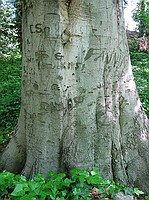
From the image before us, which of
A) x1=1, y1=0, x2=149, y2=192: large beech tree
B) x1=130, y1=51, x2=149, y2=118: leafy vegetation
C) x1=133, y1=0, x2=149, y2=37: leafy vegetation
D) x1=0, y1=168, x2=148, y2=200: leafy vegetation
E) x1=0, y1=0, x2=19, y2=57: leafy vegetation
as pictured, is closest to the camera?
x1=0, y1=168, x2=148, y2=200: leafy vegetation

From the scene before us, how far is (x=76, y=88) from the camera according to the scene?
8.25 ft

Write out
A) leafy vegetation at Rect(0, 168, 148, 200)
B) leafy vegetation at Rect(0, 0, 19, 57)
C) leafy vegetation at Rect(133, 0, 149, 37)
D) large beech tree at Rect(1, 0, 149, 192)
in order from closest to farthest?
1. leafy vegetation at Rect(0, 168, 148, 200)
2. large beech tree at Rect(1, 0, 149, 192)
3. leafy vegetation at Rect(133, 0, 149, 37)
4. leafy vegetation at Rect(0, 0, 19, 57)

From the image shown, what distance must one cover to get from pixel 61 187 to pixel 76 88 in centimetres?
90

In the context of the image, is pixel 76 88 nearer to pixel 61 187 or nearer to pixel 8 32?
pixel 61 187

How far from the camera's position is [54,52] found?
238cm

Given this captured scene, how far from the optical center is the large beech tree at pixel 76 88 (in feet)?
7.84

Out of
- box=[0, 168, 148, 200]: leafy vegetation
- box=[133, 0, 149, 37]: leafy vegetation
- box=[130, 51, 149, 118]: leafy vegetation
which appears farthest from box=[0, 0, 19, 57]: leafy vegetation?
box=[0, 168, 148, 200]: leafy vegetation

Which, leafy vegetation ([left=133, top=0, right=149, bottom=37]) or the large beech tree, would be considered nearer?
the large beech tree

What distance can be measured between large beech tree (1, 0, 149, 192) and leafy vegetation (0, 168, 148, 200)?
8.9 inches

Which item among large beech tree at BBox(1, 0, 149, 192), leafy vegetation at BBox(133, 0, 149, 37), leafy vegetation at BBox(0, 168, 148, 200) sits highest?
leafy vegetation at BBox(133, 0, 149, 37)

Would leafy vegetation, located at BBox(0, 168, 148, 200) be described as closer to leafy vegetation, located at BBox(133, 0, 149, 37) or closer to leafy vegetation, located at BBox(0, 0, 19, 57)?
leafy vegetation, located at BBox(133, 0, 149, 37)

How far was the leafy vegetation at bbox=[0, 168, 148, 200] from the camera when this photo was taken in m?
2.15

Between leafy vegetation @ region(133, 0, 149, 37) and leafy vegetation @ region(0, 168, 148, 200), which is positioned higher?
leafy vegetation @ region(133, 0, 149, 37)

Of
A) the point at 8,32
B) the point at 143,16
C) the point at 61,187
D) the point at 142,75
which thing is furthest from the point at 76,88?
the point at 8,32
